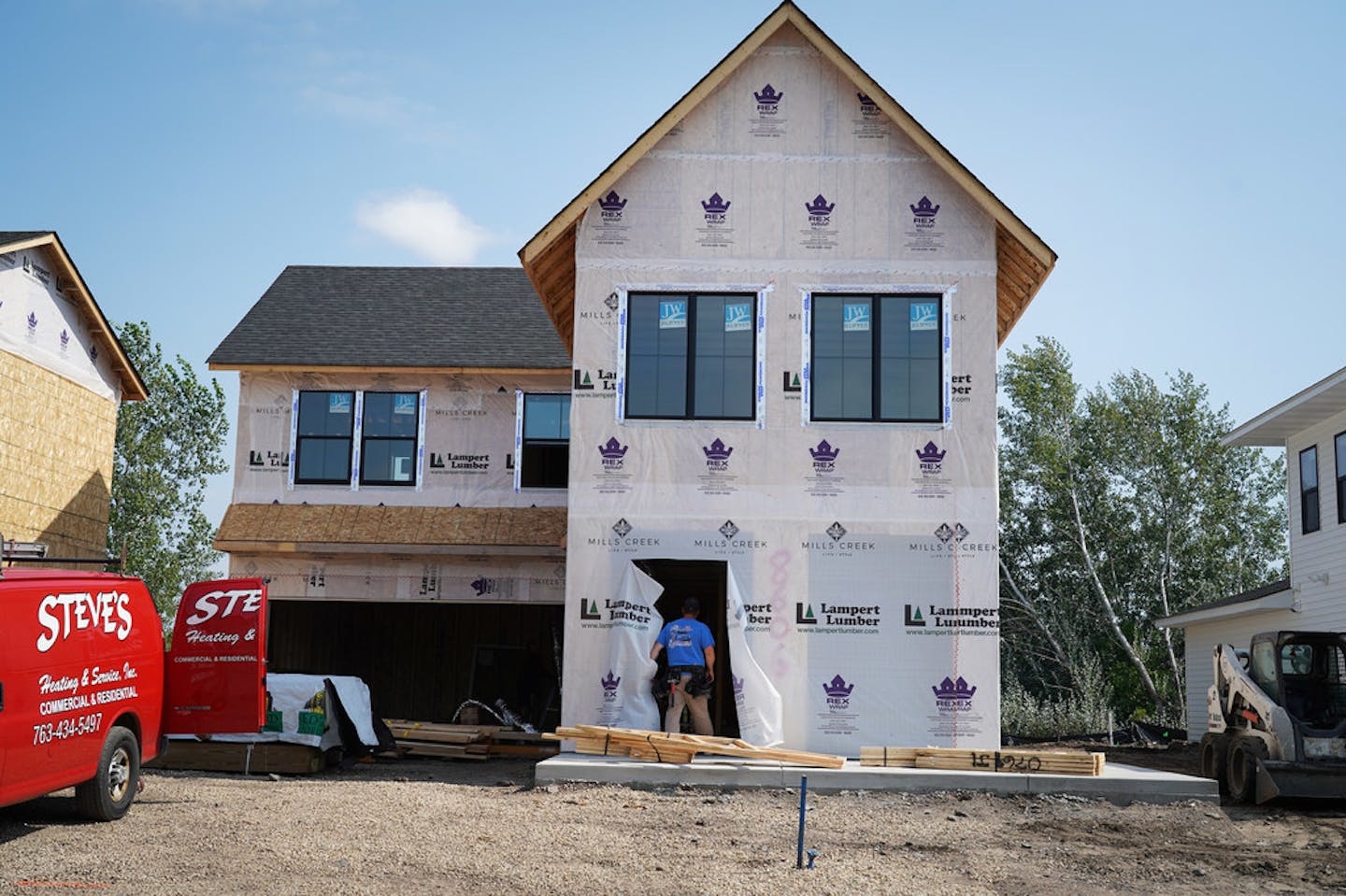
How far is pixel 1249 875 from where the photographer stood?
32.4ft

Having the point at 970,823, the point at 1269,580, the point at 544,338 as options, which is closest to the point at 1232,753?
the point at 970,823

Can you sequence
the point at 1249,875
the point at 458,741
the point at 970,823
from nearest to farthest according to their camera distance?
the point at 1249,875 → the point at 970,823 → the point at 458,741

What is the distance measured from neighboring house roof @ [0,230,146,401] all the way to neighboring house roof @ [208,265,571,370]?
57.1 inches

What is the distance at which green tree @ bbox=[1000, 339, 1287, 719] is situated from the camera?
120 ft

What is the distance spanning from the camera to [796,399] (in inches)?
625

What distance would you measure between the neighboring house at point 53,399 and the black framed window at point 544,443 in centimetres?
670

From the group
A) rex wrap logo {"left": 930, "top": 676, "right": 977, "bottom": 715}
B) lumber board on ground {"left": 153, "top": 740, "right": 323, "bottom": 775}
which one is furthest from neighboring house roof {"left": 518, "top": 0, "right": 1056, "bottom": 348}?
lumber board on ground {"left": 153, "top": 740, "right": 323, "bottom": 775}

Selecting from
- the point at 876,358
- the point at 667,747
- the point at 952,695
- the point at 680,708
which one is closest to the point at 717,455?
the point at 876,358

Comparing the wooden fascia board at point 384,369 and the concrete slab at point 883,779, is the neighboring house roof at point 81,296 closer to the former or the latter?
the wooden fascia board at point 384,369

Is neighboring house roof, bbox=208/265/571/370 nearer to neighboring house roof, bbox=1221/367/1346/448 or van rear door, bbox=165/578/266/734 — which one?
van rear door, bbox=165/578/266/734

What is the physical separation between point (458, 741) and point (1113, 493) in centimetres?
2562

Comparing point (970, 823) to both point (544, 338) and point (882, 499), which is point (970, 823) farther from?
point (544, 338)

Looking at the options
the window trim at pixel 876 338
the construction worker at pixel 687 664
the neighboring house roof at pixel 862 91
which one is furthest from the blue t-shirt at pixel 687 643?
the neighboring house roof at pixel 862 91

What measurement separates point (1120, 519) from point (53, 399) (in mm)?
28736
